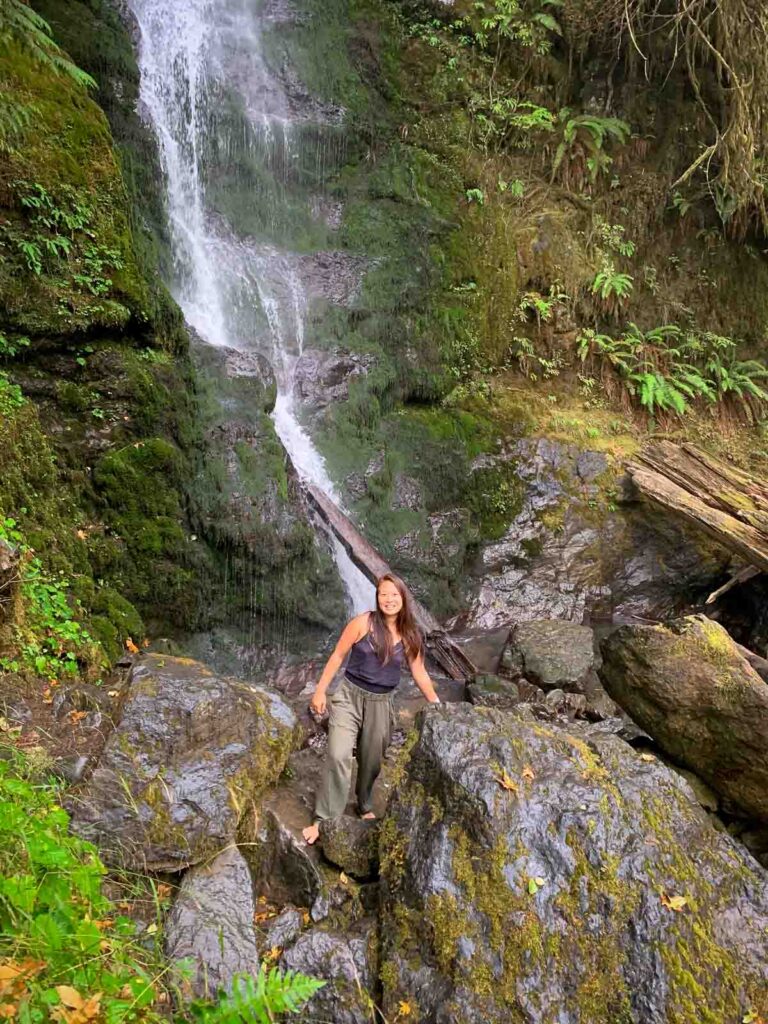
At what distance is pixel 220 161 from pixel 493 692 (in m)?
8.85

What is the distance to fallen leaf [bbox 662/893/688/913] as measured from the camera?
290 cm

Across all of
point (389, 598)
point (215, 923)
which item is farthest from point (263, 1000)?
point (389, 598)

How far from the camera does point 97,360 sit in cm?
623

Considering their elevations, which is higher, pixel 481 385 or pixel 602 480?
pixel 481 385

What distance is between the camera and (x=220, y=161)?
33.2ft

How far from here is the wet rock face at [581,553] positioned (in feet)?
31.4

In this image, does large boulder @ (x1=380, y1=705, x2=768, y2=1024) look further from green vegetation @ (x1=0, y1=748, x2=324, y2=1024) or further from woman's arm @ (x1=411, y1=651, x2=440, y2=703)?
green vegetation @ (x1=0, y1=748, x2=324, y2=1024)

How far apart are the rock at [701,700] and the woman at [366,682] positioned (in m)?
1.95

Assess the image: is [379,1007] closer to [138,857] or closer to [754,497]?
[138,857]

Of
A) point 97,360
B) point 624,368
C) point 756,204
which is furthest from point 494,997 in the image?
point 756,204

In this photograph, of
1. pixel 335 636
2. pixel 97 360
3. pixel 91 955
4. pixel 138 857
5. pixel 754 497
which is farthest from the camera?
pixel 754 497

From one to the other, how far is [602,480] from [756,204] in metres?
5.99

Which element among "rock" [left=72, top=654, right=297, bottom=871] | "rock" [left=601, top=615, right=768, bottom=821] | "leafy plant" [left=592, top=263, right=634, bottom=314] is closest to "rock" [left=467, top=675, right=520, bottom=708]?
"rock" [left=601, top=615, right=768, bottom=821]

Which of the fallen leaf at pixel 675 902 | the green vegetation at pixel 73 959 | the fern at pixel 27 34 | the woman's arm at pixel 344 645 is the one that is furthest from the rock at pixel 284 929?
the fern at pixel 27 34
